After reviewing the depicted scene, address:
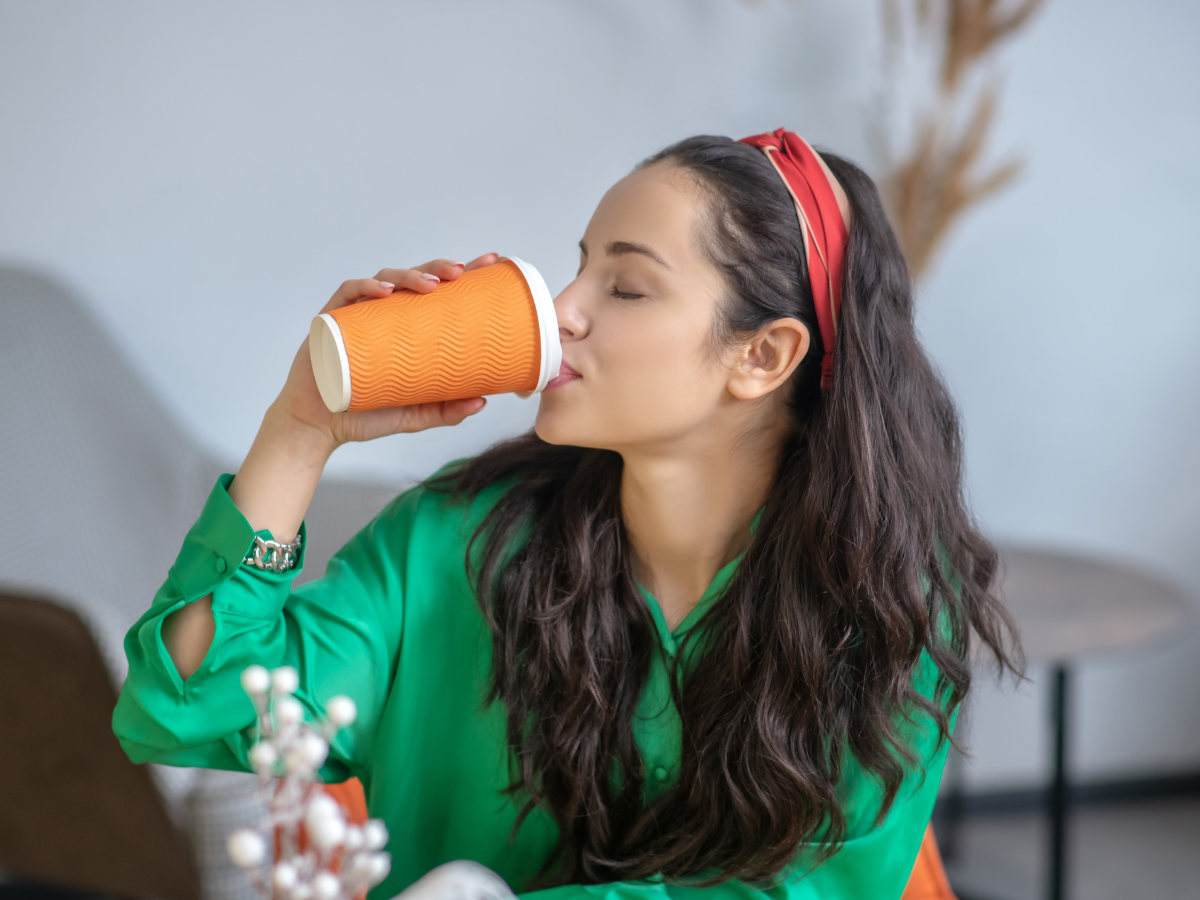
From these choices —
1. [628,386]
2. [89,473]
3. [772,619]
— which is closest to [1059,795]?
[772,619]

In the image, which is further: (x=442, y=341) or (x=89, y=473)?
(x=89, y=473)

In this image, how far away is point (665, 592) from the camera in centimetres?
106

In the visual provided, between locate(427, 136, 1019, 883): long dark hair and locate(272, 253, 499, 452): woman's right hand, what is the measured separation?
6.8 inches

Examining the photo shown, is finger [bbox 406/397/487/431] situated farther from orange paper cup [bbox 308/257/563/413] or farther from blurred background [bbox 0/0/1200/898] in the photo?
blurred background [bbox 0/0/1200/898]

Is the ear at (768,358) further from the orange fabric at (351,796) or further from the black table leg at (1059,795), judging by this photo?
the black table leg at (1059,795)

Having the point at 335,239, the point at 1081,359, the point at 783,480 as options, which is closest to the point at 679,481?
the point at 783,480

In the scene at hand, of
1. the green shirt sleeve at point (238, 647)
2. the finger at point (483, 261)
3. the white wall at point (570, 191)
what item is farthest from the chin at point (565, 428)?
the white wall at point (570, 191)

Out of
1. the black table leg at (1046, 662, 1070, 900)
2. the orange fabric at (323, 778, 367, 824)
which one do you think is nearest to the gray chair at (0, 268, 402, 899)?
the orange fabric at (323, 778, 367, 824)

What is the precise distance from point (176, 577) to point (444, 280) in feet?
1.11

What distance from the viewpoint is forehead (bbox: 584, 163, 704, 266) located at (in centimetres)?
92

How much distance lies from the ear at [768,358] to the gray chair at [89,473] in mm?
871

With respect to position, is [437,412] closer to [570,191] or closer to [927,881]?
[927,881]

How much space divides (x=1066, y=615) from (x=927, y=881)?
2.14ft

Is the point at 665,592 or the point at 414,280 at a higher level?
the point at 414,280
